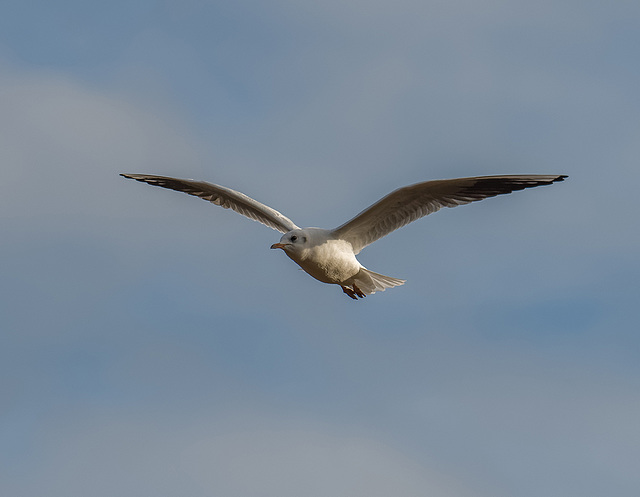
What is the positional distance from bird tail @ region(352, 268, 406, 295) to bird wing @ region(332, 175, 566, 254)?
18.1 inches

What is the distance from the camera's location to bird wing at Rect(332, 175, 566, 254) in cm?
1299

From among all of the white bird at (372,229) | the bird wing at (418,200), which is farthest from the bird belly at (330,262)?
the bird wing at (418,200)

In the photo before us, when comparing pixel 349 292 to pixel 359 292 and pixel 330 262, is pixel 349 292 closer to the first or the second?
pixel 359 292

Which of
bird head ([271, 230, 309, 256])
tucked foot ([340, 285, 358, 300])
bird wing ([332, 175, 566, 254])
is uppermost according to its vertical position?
bird wing ([332, 175, 566, 254])

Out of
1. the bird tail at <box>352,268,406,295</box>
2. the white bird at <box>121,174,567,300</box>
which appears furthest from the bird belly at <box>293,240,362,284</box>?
the bird tail at <box>352,268,406,295</box>

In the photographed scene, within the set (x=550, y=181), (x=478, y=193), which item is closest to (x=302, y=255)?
(x=478, y=193)

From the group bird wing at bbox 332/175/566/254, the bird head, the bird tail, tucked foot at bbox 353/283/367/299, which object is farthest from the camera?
tucked foot at bbox 353/283/367/299

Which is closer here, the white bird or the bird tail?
the white bird

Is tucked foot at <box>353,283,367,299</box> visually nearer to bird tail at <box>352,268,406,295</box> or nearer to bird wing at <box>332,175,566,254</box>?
bird tail at <box>352,268,406,295</box>

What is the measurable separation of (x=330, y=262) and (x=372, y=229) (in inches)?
36.7

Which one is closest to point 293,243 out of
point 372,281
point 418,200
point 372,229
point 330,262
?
point 330,262

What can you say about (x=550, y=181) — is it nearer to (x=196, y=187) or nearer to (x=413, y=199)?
(x=413, y=199)

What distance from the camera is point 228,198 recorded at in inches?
622

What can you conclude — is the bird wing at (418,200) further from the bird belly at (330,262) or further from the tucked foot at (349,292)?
the tucked foot at (349,292)
